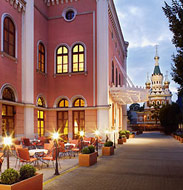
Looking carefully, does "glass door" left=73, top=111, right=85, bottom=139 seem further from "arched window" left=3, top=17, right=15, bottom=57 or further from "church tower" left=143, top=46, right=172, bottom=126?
"church tower" left=143, top=46, right=172, bottom=126

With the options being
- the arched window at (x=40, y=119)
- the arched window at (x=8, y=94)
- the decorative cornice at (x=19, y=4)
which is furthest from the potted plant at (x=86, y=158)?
the decorative cornice at (x=19, y=4)

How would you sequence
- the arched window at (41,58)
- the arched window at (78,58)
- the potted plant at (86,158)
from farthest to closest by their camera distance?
the arched window at (78,58) → the arched window at (41,58) → the potted plant at (86,158)

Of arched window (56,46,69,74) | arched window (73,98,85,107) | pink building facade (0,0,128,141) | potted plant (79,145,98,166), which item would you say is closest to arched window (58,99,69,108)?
pink building facade (0,0,128,141)

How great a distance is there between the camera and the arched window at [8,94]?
647 inches

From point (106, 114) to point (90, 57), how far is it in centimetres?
505

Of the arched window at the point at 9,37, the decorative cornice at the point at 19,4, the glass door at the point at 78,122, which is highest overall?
the decorative cornice at the point at 19,4

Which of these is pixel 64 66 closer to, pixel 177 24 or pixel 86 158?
pixel 86 158

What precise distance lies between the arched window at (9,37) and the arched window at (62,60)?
5.33 m

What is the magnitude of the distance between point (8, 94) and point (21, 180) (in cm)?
1140

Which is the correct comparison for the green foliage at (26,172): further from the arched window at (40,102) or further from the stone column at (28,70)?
the arched window at (40,102)

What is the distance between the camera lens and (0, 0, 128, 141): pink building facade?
61.2 feet

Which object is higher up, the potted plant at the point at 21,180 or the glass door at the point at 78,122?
the glass door at the point at 78,122

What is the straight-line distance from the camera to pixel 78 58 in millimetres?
21891

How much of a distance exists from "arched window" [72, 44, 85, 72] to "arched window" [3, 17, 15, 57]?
5914 mm
